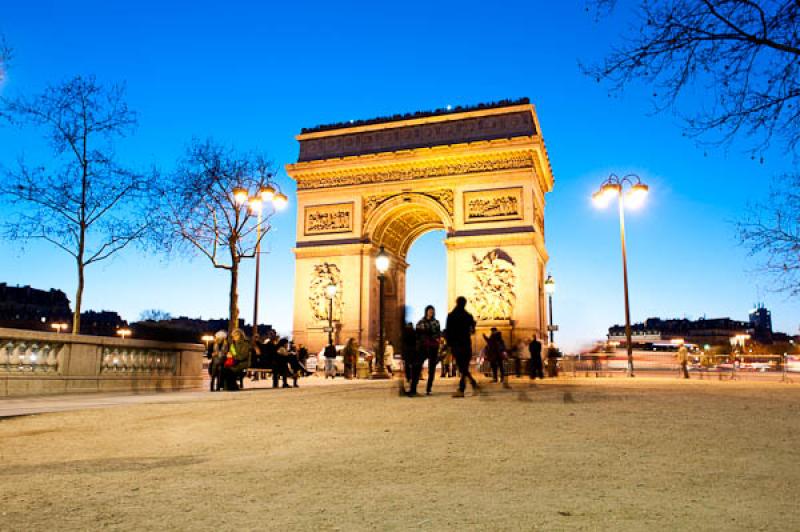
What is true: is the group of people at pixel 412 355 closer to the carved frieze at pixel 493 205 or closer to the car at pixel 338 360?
the car at pixel 338 360

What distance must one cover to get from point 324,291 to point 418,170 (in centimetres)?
780

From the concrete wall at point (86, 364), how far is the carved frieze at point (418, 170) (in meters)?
20.0

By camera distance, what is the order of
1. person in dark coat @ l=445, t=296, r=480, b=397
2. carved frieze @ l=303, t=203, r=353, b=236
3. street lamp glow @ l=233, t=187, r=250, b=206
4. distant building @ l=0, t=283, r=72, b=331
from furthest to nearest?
distant building @ l=0, t=283, r=72, b=331, carved frieze @ l=303, t=203, r=353, b=236, street lamp glow @ l=233, t=187, r=250, b=206, person in dark coat @ l=445, t=296, r=480, b=397

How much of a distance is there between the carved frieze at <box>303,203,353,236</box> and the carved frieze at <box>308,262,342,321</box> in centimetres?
193

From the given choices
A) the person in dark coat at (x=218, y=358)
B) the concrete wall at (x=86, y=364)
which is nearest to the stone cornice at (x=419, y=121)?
the person in dark coat at (x=218, y=358)

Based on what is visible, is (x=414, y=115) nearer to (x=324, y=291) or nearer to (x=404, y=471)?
(x=324, y=291)

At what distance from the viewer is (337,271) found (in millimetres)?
34375

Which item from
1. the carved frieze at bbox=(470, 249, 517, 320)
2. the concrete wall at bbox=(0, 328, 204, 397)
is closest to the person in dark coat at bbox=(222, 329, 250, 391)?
the concrete wall at bbox=(0, 328, 204, 397)

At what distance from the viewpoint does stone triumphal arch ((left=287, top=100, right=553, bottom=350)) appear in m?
32.0

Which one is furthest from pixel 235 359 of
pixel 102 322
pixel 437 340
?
pixel 102 322

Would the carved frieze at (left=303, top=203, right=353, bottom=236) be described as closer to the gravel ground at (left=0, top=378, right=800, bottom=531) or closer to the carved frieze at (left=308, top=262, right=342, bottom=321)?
the carved frieze at (left=308, top=262, right=342, bottom=321)

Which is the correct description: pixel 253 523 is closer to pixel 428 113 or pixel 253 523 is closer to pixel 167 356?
pixel 167 356

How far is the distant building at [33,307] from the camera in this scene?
7731 centimetres

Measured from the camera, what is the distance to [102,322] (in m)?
103
